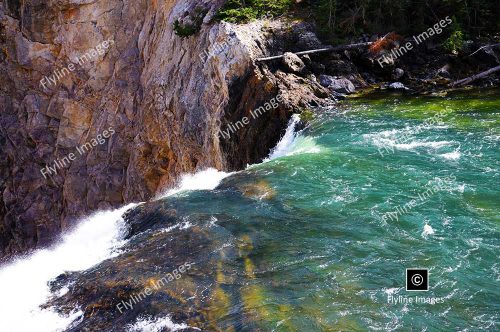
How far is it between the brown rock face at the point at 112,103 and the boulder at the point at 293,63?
54cm

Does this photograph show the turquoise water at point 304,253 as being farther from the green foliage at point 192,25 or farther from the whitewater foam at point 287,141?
the green foliage at point 192,25

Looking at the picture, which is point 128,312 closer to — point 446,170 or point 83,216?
point 446,170

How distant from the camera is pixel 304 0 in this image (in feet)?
88.6

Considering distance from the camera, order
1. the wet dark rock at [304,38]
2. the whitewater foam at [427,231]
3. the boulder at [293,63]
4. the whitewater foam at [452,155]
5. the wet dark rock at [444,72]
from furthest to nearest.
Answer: the wet dark rock at [304,38] < the wet dark rock at [444,72] < the boulder at [293,63] < the whitewater foam at [452,155] < the whitewater foam at [427,231]

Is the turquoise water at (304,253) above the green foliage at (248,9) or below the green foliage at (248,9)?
below

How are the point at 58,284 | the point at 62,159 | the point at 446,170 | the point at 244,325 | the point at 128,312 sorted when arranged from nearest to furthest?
the point at 244,325, the point at 128,312, the point at 58,284, the point at 446,170, the point at 62,159

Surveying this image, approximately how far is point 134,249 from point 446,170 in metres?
8.16

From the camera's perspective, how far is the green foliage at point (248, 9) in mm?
23719

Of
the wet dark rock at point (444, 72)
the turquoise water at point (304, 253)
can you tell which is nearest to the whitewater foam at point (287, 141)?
the turquoise water at point (304, 253)

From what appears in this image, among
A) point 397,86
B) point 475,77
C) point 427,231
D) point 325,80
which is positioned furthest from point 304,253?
point 475,77

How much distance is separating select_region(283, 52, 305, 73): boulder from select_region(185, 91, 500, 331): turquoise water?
536 cm

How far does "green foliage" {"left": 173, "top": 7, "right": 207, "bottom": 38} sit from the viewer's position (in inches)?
987

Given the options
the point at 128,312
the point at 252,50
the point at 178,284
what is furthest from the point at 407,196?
the point at 252,50

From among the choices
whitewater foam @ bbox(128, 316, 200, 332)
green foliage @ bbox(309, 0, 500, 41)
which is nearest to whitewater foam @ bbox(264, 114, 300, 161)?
green foliage @ bbox(309, 0, 500, 41)
